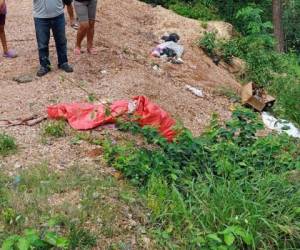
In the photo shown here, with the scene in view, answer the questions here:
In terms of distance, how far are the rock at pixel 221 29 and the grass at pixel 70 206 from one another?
6652 millimetres

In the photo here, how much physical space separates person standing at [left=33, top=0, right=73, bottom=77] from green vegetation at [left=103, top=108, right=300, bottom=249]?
1.93 meters

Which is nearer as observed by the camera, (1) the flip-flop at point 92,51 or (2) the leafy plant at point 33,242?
(2) the leafy plant at point 33,242

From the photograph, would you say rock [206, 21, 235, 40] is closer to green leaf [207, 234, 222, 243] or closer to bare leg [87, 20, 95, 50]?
bare leg [87, 20, 95, 50]

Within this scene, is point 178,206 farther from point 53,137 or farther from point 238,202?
point 53,137

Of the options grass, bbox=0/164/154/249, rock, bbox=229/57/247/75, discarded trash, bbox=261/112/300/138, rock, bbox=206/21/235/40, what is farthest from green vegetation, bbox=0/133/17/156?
rock, bbox=206/21/235/40

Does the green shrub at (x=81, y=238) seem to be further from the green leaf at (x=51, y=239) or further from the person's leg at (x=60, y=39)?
the person's leg at (x=60, y=39)

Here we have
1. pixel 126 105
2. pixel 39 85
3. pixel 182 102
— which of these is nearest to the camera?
pixel 126 105

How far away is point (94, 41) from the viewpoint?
28.1 feet

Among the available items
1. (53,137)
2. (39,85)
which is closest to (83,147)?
(53,137)

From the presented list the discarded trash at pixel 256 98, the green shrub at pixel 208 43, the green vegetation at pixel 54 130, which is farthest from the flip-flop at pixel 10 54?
the green shrub at pixel 208 43

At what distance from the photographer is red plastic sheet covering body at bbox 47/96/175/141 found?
5.76 metres

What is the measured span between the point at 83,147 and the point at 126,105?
79 centimetres

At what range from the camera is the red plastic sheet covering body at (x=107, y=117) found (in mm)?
5758

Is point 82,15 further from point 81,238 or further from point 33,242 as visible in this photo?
point 33,242
